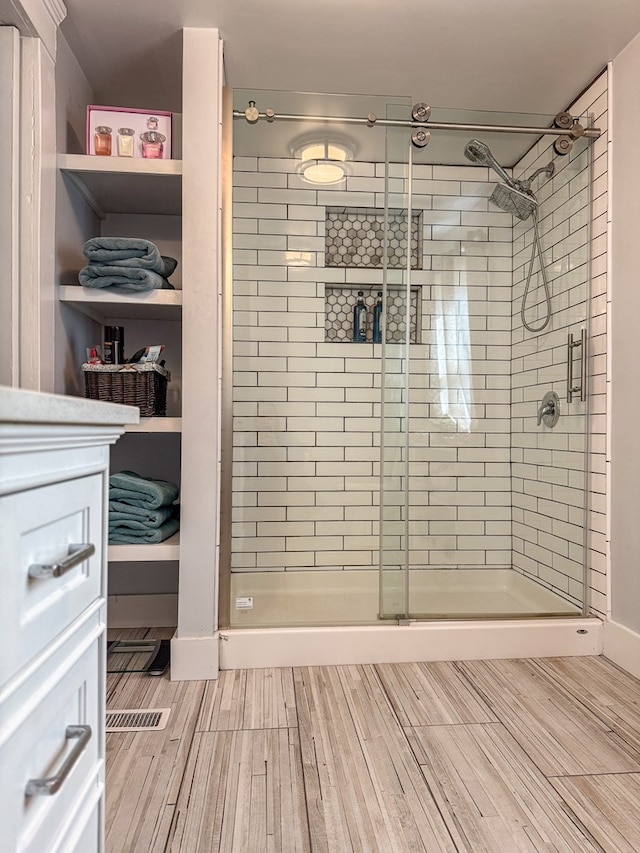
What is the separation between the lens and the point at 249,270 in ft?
7.63

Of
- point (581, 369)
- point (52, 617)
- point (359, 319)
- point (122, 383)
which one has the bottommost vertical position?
point (52, 617)

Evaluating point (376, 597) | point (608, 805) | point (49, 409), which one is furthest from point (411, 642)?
point (49, 409)

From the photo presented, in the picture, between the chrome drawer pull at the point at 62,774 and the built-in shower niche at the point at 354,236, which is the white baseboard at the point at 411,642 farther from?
the built-in shower niche at the point at 354,236

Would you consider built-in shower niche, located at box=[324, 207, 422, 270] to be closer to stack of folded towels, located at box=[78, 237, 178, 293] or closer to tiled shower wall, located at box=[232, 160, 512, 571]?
tiled shower wall, located at box=[232, 160, 512, 571]

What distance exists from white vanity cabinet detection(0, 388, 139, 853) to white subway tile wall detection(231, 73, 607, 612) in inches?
54.6

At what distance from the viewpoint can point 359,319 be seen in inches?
110

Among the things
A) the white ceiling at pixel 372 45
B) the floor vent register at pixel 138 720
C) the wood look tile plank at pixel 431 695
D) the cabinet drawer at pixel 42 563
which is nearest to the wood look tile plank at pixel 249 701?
the floor vent register at pixel 138 720

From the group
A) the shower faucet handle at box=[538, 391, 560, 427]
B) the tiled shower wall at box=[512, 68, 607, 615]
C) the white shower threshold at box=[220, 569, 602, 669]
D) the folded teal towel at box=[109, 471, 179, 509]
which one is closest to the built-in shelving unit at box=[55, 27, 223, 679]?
the folded teal towel at box=[109, 471, 179, 509]

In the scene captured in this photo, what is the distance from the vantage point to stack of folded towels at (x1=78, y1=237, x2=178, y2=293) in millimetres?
1898

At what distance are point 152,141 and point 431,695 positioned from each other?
2164mm

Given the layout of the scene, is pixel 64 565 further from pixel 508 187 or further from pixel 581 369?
pixel 508 187

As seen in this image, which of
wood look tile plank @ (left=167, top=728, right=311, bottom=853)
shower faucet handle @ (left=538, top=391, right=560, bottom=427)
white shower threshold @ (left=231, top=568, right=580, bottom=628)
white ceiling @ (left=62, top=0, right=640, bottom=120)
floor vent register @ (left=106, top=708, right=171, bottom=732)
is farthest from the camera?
shower faucet handle @ (left=538, top=391, right=560, bottom=427)

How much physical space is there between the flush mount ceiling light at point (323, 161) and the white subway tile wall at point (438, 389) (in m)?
0.06

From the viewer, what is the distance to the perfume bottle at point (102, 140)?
1.97 m
